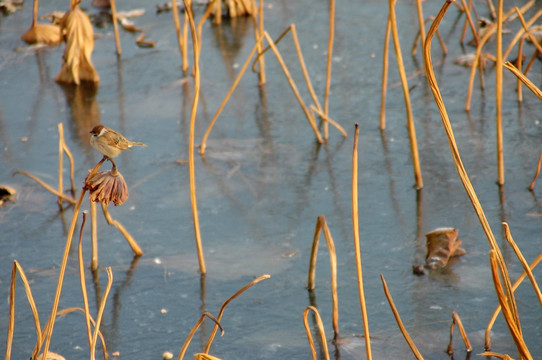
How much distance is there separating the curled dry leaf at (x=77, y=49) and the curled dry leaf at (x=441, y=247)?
6.98 feet

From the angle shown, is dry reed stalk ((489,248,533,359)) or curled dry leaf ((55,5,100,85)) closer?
dry reed stalk ((489,248,533,359))

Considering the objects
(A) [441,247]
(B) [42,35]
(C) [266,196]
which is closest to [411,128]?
(A) [441,247]

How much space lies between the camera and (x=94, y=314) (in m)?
Answer: 2.03

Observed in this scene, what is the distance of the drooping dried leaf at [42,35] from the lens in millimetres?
4121

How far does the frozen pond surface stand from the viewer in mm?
1961

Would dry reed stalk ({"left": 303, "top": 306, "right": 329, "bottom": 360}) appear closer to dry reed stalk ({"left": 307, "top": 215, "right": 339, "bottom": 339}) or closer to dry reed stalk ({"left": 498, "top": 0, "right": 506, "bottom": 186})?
dry reed stalk ({"left": 307, "top": 215, "right": 339, "bottom": 339})

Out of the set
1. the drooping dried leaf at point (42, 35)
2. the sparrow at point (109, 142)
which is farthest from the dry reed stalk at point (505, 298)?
the drooping dried leaf at point (42, 35)

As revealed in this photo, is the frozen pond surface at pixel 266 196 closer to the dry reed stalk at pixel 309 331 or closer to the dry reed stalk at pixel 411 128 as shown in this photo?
the dry reed stalk at pixel 411 128

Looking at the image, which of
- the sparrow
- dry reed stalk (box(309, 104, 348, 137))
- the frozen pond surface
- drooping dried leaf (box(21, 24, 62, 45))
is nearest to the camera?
the sparrow

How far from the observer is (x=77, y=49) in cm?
352

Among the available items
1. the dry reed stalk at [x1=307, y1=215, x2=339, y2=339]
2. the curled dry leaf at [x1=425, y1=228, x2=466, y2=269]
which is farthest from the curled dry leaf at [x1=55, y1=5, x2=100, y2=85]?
the curled dry leaf at [x1=425, y1=228, x2=466, y2=269]

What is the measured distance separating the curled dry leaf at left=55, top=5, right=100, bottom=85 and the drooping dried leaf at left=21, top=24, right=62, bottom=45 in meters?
0.59

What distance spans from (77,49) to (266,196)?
4.99 ft

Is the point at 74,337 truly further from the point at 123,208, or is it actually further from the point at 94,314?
the point at 123,208
